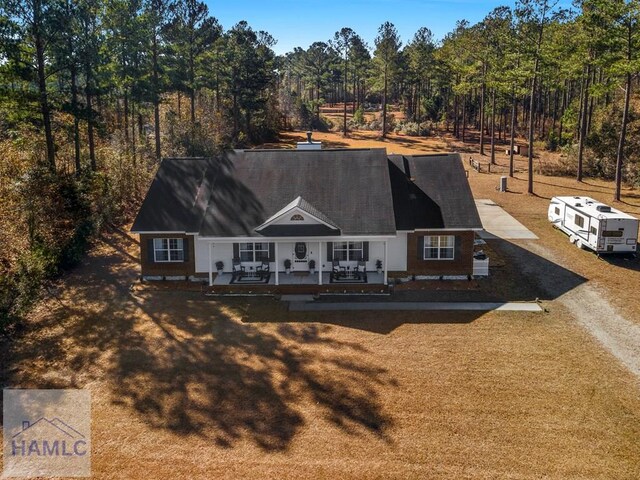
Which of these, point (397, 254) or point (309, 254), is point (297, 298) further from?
point (397, 254)

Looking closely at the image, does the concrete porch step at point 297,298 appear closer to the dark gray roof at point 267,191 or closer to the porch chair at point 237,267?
the porch chair at point 237,267

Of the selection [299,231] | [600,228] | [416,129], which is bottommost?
[600,228]

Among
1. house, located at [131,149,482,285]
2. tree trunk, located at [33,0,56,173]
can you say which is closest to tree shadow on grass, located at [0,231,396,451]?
house, located at [131,149,482,285]

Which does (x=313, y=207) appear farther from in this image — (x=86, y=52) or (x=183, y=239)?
(x=86, y=52)

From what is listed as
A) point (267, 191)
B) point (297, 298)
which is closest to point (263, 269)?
point (297, 298)

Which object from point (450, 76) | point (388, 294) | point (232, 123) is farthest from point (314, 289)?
point (450, 76)

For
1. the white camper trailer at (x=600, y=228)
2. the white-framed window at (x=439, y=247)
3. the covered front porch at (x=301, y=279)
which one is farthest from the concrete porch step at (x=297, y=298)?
the white camper trailer at (x=600, y=228)
